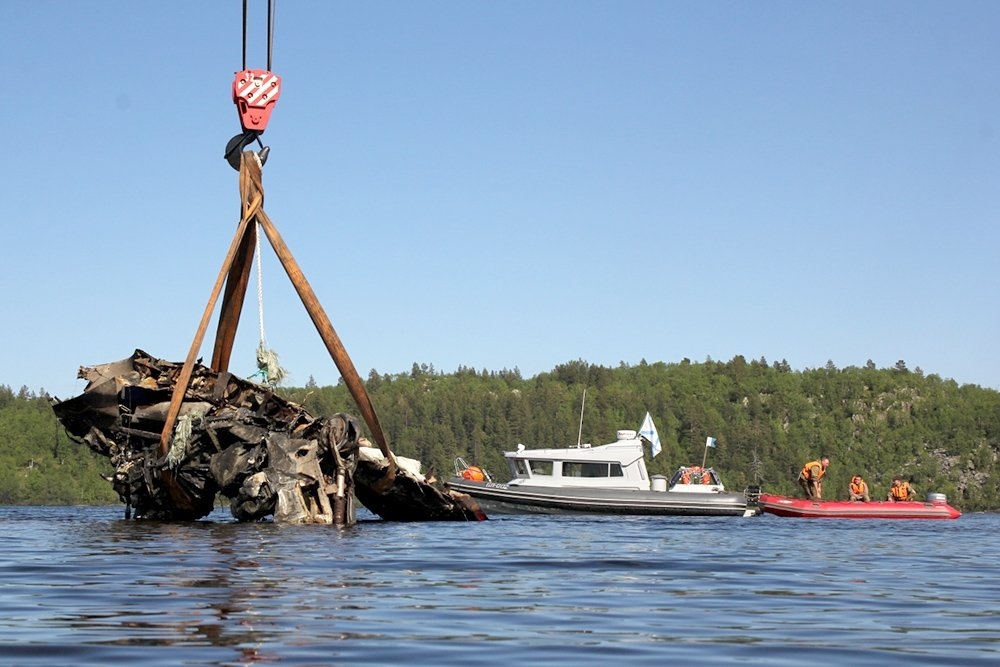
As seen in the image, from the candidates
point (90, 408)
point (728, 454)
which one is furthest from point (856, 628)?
point (728, 454)

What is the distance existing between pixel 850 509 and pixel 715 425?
278 ft

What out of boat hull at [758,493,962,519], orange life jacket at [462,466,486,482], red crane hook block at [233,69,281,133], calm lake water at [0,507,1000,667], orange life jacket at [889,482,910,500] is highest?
red crane hook block at [233,69,281,133]

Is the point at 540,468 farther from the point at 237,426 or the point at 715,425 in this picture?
the point at 715,425

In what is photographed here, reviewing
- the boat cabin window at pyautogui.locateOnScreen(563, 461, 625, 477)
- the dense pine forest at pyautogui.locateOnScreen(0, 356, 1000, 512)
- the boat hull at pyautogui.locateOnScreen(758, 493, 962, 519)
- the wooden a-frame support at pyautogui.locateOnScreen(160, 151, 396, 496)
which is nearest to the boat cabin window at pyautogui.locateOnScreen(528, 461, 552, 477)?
the boat cabin window at pyautogui.locateOnScreen(563, 461, 625, 477)

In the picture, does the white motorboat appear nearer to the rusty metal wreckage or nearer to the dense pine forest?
the rusty metal wreckage

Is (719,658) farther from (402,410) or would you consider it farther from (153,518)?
(402,410)

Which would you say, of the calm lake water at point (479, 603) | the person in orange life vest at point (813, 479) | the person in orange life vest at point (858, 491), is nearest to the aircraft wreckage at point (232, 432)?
the calm lake water at point (479, 603)

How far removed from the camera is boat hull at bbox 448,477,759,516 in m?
44.3

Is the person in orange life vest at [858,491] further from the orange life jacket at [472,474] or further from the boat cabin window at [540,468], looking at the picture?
the orange life jacket at [472,474]

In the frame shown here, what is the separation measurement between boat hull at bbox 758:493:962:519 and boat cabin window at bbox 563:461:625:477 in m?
5.20

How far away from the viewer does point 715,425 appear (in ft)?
422

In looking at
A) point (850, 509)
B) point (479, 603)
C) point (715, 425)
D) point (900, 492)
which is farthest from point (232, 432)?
point (715, 425)

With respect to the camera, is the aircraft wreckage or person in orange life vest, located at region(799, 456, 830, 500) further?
person in orange life vest, located at region(799, 456, 830, 500)

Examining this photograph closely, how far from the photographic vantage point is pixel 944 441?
130m
